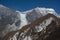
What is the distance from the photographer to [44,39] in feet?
172

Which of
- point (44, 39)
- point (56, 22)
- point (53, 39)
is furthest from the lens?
point (56, 22)

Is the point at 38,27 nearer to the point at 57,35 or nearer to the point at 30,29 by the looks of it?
the point at 30,29

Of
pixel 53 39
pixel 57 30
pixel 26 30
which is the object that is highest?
pixel 26 30

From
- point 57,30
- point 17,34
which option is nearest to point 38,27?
point 17,34

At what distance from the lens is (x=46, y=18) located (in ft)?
210

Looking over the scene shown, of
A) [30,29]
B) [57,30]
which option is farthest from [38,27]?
[57,30]

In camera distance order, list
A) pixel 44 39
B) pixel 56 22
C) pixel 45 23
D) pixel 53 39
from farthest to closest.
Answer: pixel 45 23 → pixel 56 22 → pixel 44 39 → pixel 53 39

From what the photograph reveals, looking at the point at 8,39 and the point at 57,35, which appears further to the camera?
the point at 8,39

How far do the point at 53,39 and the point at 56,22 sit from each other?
10945 mm

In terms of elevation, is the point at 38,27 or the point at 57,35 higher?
the point at 38,27

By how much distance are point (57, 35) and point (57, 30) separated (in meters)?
2.38

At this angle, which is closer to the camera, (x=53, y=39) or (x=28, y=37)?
(x=53, y=39)

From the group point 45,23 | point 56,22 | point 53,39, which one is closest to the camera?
point 53,39

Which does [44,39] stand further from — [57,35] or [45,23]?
[45,23]
